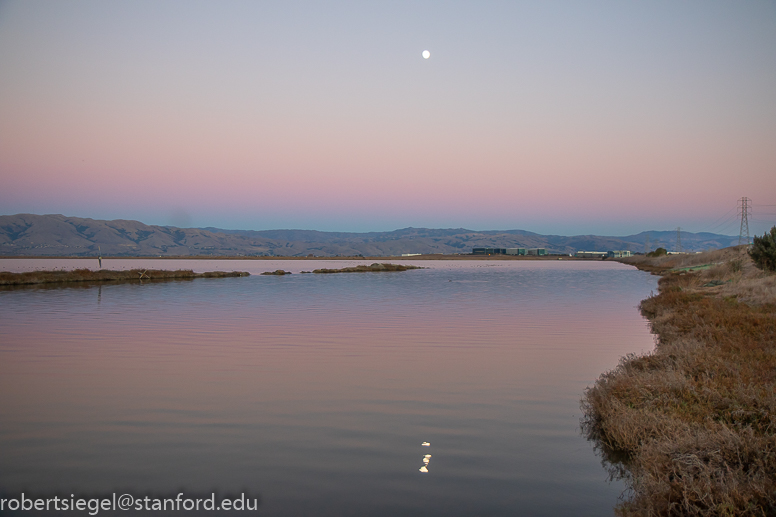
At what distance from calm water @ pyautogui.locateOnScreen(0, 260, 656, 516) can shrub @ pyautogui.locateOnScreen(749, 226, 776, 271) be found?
56.5ft

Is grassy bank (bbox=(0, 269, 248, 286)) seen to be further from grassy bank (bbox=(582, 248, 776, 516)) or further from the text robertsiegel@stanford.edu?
grassy bank (bbox=(582, 248, 776, 516))

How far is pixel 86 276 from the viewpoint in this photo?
51.9m

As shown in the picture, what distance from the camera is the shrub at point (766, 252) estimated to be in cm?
3259

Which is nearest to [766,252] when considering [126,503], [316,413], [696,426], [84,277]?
[696,426]

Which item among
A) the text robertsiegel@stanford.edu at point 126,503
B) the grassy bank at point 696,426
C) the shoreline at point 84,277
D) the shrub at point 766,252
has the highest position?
the shrub at point 766,252

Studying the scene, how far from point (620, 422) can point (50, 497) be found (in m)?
7.77

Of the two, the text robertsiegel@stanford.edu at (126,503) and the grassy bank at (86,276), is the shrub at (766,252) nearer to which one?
the text robertsiegel@stanford.edu at (126,503)

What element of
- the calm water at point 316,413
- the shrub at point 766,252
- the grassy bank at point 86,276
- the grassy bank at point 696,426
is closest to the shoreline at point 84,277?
the grassy bank at point 86,276

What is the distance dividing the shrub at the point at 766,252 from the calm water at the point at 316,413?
1723cm

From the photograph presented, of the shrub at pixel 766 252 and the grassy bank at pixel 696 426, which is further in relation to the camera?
the shrub at pixel 766 252

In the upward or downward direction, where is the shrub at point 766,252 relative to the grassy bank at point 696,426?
upward

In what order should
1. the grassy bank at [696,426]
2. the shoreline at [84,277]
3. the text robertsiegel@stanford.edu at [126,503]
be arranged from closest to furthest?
the grassy bank at [696,426]
the text robertsiegel@stanford.edu at [126,503]
the shoreline at [84,277]

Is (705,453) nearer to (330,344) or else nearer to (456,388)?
(456,388)

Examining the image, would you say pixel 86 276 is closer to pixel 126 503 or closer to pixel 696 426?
pixel 126 503
